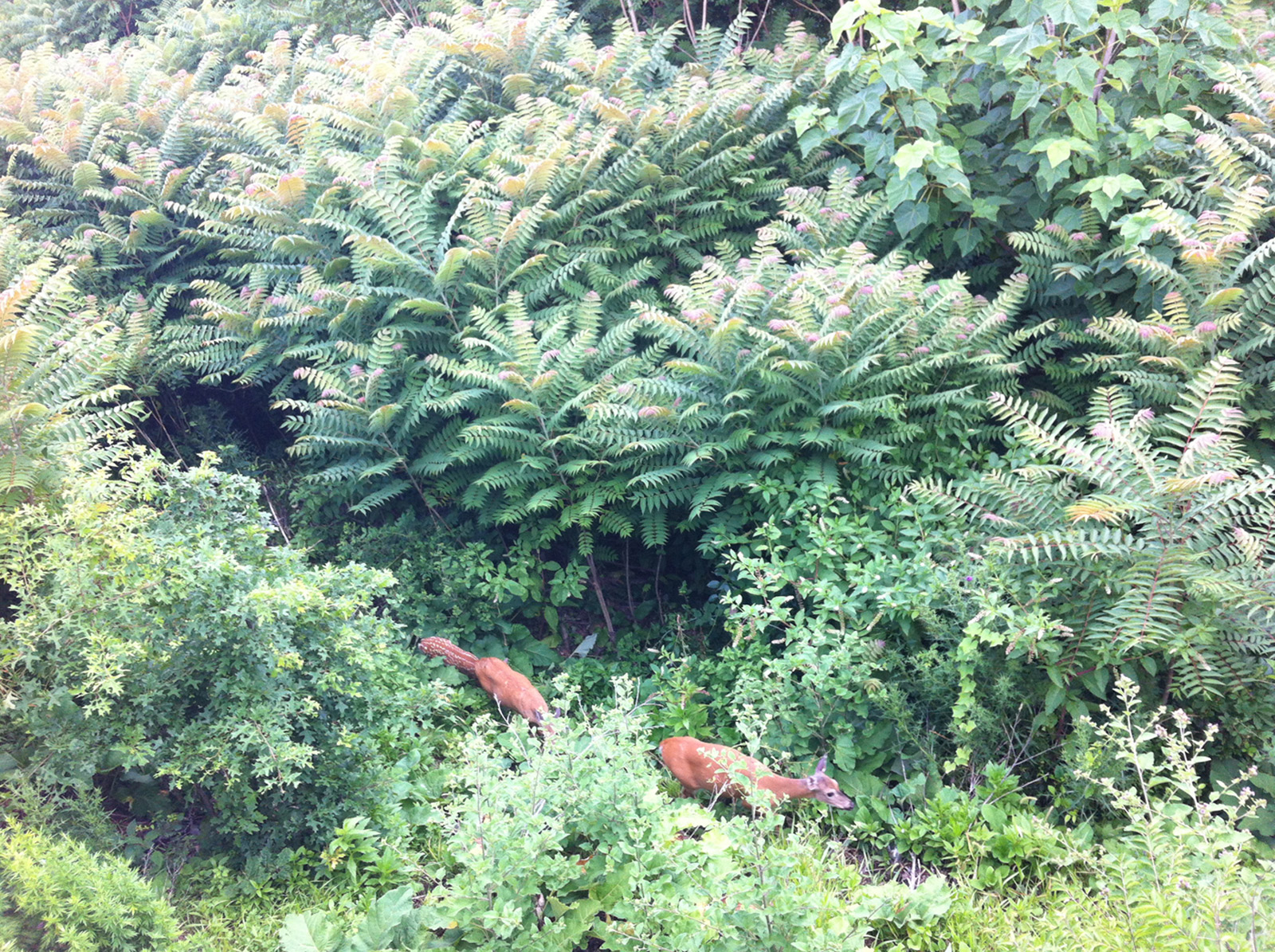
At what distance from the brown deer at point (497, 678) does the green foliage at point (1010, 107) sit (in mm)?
3415

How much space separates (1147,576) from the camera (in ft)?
10.9

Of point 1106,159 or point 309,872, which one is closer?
point 309,872

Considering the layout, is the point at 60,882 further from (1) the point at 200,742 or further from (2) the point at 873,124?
(2) the point at 873,124

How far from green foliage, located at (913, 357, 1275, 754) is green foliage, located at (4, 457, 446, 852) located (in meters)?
2.50

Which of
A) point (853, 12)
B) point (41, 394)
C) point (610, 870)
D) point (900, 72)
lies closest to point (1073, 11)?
point (900, 72)

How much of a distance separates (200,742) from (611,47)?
5.32m

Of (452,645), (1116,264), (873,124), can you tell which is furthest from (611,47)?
(452,645)

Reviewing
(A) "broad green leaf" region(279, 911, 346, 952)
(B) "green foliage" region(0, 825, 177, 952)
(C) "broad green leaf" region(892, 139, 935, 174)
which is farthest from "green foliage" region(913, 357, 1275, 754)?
(B) "green foliage" region(0, 825, 177, 952)

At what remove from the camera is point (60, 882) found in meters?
2.64

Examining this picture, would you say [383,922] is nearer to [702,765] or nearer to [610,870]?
[610,870]

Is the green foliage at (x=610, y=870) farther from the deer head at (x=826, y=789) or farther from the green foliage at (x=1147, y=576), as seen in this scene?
the green foliage at (x=1147, y=576)

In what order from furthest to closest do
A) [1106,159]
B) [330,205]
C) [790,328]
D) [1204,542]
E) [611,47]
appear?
1. [611,47]
2. [330,205]
3. [1106,159]
4. [790,328]
5. [1204,542]

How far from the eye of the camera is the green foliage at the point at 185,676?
10.1 ft

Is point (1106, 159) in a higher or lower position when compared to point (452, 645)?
higher
